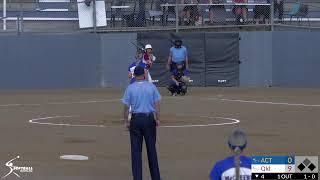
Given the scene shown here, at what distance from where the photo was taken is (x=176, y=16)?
29.7m

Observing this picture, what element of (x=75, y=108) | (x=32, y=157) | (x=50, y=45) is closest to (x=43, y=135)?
(x=32, y=157)

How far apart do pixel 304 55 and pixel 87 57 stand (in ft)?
28.2

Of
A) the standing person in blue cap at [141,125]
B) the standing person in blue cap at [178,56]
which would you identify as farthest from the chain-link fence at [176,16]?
the standing person in blue cap at [141,125]

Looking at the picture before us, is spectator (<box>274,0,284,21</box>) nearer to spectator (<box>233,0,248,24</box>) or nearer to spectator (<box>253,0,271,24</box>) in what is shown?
spectator (<box>253,0,271,24</box>)

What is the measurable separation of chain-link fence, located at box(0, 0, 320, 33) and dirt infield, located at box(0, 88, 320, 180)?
5.22 m

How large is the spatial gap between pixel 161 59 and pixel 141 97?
19.5 metres

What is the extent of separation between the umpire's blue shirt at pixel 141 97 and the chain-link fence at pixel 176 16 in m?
19.7

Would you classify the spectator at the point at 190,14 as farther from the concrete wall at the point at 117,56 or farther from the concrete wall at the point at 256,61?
the concrete wall at the point at 256,61

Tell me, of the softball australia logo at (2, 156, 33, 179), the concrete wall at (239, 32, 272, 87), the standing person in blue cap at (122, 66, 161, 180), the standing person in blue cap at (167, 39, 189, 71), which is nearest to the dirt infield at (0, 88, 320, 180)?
the softball australia logo at (2, 156, 33, 179)

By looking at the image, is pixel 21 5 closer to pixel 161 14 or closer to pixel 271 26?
pixel 161 14

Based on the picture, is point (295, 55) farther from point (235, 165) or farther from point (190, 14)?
point (235, 165)

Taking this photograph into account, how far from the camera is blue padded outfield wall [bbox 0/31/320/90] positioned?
28.9 metres

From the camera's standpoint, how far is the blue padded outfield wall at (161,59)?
1138 inches
